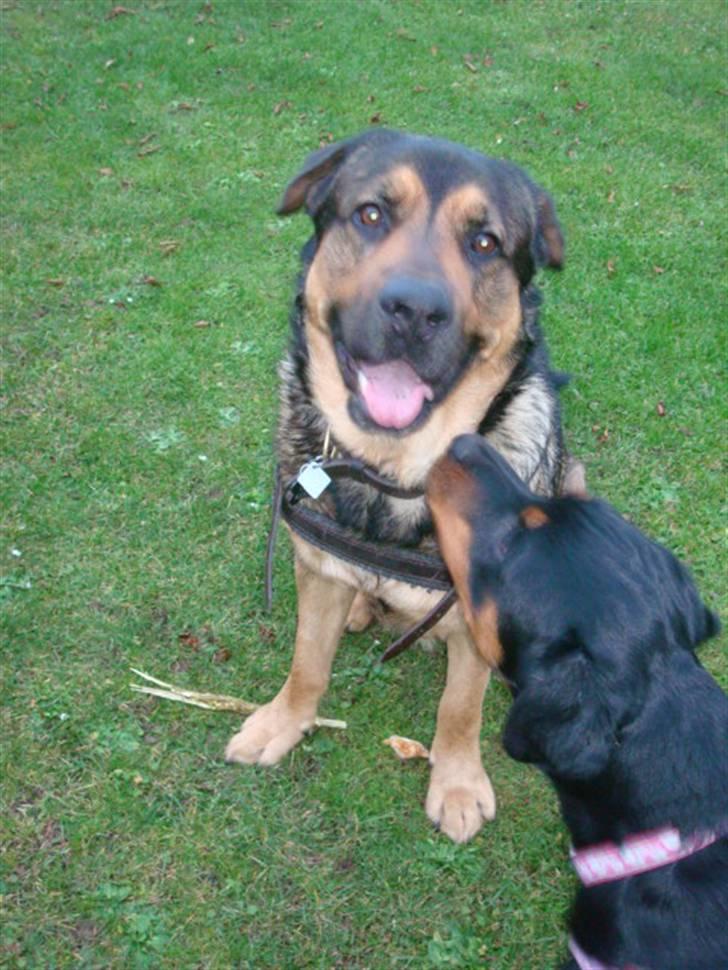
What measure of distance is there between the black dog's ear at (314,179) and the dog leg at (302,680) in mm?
1294

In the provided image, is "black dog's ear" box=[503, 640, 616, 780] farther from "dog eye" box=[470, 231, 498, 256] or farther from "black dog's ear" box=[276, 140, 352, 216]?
"black dog's ear" box=[276, 140, 352, 216]

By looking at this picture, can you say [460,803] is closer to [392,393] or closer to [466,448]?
[466,448]

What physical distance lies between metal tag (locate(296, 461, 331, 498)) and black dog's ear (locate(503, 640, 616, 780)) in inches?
41.4

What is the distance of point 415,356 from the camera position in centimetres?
289

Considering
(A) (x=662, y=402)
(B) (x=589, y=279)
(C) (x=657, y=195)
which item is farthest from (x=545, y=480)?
(C) (x=657, y=195)

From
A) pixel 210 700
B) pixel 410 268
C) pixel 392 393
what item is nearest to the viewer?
pixel 410 268

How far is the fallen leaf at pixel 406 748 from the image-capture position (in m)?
3.83

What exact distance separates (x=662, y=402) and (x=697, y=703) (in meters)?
3.23

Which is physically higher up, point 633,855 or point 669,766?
point 669,766

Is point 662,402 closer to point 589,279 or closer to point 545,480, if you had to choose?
point 589,279

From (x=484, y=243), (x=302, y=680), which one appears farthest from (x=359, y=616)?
(x=484, y=243)

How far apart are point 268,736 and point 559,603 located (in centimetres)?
162

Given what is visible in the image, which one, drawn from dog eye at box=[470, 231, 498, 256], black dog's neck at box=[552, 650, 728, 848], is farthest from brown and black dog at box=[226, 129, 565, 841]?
black dog's neck at box=[552, 650, 728, 848]

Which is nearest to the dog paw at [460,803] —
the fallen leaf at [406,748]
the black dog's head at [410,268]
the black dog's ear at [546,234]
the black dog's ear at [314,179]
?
the fallen leaf at [406,748]
